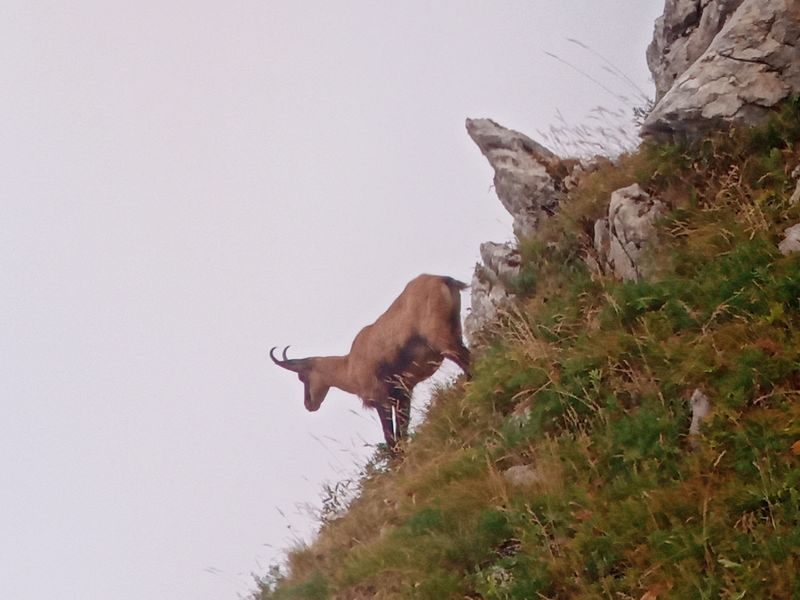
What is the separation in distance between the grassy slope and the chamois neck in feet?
11.1

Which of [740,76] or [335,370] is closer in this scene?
[740,76]

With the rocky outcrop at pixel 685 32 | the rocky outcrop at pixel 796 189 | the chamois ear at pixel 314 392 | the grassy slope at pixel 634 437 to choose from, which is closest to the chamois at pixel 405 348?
the grassy slope at pixel 634 437

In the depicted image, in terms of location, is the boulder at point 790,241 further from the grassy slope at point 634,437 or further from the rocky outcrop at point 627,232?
the rocky outcrop at point 627,232

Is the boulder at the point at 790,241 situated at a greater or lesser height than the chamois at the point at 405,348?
lesser

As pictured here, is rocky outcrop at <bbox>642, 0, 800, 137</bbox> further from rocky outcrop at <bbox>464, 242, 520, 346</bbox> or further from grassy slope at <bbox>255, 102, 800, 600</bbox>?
rocky outcrop at <bbox>464, 242, 520, 346</bbox>

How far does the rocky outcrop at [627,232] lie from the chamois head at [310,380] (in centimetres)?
540

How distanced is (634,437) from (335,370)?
22.1 feet

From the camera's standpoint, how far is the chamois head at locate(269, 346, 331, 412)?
11461mm

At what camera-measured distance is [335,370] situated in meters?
11.1

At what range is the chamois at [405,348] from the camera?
8.58 m

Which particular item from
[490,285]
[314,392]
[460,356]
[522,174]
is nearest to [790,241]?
[490,285]

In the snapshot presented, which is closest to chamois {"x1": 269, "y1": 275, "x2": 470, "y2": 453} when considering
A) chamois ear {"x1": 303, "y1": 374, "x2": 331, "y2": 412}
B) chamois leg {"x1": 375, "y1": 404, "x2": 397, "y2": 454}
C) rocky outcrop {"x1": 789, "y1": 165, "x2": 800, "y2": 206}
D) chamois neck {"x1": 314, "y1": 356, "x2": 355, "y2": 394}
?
chamois leg {"x1": 375, "y1": 404, "x2": 397, "y2": 454}

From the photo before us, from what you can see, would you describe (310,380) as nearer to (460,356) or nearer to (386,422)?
(386,422)

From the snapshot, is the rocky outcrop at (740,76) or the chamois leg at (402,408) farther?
the chamois leg at (402,408)
